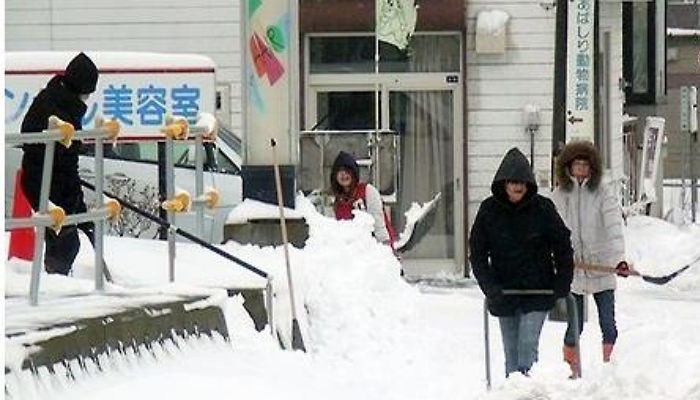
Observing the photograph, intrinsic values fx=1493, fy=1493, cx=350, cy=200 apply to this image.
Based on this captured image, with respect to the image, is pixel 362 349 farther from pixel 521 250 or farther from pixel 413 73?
pixel 413 73

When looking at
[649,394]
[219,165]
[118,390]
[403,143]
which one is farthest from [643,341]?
[403,143]

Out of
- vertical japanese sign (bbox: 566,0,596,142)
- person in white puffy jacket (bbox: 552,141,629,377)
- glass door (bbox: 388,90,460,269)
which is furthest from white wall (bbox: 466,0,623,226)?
person in white puffy jacket (bbox: 552,141,629,377)

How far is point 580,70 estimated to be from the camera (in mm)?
14695

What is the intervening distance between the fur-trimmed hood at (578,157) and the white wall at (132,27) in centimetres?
941

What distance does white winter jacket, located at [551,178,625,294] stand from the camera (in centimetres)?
1036

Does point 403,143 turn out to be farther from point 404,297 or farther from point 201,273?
point 201,273

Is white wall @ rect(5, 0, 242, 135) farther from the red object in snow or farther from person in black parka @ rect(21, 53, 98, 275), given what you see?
person in black parka @ rect(21, 53, 98, 275)

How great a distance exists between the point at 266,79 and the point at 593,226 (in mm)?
3841

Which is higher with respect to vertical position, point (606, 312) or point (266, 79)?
point (266, 79)

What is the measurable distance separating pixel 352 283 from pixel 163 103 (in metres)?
2.80

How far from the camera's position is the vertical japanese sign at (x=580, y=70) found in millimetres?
14641

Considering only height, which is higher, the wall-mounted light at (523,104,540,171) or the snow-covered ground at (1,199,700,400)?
the wall-mounted light at (523,104,540,171)

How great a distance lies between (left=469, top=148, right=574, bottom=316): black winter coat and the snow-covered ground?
0.51 meters

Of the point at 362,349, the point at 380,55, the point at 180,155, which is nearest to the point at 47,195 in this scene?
the point at 362,349
